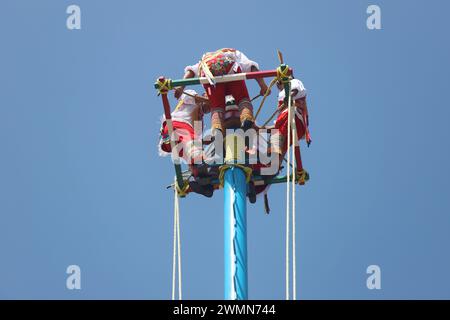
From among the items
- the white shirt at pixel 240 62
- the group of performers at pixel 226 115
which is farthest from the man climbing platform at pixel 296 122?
the white shirt at pixel 240 62

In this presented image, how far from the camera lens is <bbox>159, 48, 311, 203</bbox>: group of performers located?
49031mm

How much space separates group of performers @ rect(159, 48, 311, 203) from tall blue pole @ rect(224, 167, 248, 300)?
97 centimetres

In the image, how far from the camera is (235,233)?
46781 millimetres

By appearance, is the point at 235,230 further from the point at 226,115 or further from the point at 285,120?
the point at 285,120

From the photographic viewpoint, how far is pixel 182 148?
49.4 metres

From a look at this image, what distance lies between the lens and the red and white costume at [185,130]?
49.2 m

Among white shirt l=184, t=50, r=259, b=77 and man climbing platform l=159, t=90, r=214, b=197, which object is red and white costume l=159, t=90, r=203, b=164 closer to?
man climbing platform l=159, t=90, r=214, b=197

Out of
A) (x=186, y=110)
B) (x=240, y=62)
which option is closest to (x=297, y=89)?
(x=240, y=62)


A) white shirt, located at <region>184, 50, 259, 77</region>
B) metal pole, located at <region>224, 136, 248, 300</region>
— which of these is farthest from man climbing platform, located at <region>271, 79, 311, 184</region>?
metal pole, located at <region>224, 136, 248, 300</region>

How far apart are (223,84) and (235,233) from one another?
4.77 m
